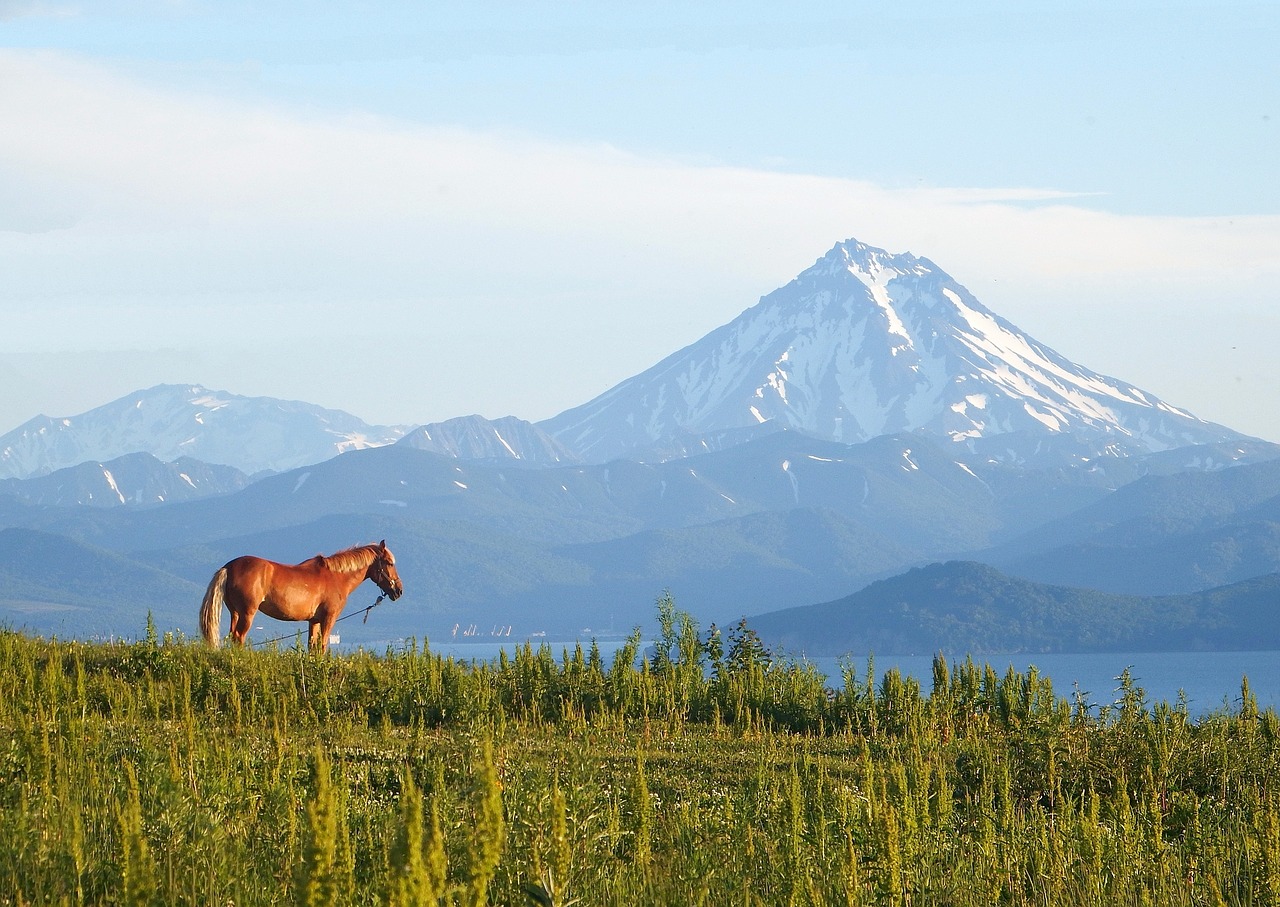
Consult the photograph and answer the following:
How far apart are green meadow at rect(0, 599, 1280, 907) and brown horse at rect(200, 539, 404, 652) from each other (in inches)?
93.8

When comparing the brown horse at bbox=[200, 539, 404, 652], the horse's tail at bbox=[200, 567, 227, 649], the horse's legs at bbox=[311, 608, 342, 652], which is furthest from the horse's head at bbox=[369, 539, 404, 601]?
the horse's tail at bbox=[200, 567, 227, 649]

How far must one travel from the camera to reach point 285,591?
24141 mm

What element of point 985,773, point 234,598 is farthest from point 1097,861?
point 234,598

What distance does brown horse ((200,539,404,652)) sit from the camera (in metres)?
23.5

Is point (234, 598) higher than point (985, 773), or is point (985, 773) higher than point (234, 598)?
point (234, 598)

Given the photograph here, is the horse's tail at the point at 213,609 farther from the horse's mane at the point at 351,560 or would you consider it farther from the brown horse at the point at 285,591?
the horse's mane at the point at 351,560

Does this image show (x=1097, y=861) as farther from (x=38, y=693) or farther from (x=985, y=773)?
(x=38, y=693)

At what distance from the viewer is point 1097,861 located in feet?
36.7

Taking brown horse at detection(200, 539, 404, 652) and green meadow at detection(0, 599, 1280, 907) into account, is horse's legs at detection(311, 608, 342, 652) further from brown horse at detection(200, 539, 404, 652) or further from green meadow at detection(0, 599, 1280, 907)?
green meadow at detection(0, 599, 1280, 907)

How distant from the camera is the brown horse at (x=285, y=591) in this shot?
926 inches

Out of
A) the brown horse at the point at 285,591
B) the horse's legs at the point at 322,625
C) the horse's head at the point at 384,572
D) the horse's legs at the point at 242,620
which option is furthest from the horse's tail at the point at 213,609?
the horse's head at the point at 384,572

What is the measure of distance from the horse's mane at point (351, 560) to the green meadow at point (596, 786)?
165 inches

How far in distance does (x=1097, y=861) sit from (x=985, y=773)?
147 inches

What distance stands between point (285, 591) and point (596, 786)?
12.4m
